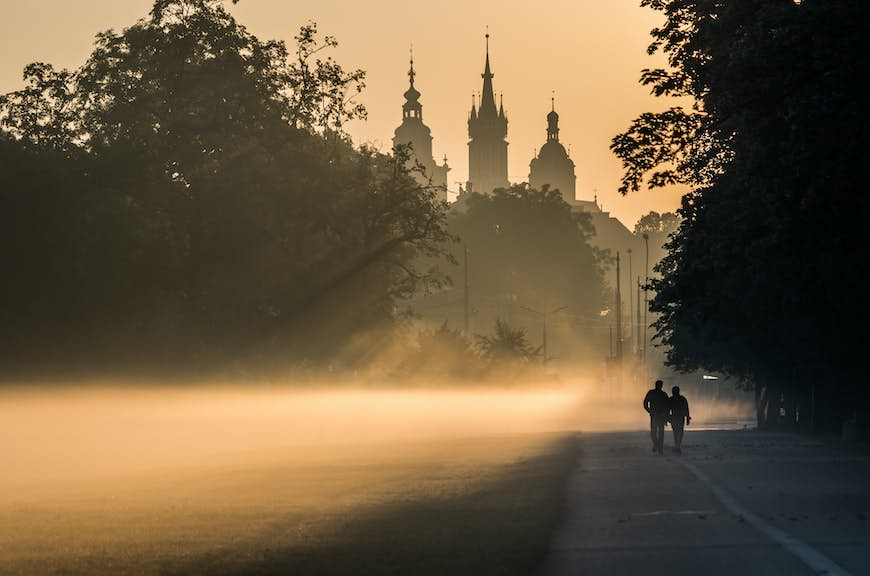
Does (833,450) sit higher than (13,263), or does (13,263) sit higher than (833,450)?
(13,263)

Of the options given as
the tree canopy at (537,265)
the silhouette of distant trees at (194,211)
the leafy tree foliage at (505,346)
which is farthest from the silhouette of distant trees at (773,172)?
the tree canopy at (537,265)

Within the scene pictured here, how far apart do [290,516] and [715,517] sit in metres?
5.18

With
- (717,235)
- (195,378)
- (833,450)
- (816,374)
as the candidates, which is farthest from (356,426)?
(717,235)

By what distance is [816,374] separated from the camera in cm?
5500

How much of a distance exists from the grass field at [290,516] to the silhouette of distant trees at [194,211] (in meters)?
17.8

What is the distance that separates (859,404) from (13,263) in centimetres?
2555

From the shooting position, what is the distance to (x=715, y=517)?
22750 millimetres

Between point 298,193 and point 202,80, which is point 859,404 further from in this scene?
point 202,80

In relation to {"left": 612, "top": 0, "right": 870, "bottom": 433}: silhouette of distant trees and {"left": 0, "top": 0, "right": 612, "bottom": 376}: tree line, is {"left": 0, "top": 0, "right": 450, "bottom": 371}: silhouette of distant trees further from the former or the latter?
{"left": 612, "top": 0, "right": 870, "bottom": 433}: silhouette of distant trees

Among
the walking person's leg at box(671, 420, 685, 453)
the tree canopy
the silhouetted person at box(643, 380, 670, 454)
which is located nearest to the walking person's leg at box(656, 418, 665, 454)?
the silhouetted person at box(643, 380, 670, 454)

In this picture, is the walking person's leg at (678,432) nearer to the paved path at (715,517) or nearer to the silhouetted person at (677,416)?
the silhouetted person at (677,416)

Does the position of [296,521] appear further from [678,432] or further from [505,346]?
[505,346]

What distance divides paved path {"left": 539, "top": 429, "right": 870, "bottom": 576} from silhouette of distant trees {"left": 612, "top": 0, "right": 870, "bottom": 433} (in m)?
3.87

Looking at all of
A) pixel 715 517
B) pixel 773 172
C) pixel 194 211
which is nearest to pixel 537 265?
pixel 194 211
